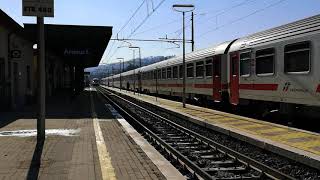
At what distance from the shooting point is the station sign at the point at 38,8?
12492 millimetres

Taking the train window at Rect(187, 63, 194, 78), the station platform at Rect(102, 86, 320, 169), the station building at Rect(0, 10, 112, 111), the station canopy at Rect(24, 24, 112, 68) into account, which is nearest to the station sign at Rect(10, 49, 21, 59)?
the station building at Rect(0, 10, 112, 111)

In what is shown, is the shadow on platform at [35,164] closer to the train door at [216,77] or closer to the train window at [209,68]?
the train door at [216,77]

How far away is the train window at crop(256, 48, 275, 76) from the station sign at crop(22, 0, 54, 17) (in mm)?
7580

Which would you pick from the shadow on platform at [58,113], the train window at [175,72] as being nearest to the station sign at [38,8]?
the shadow on platform at [58,113]

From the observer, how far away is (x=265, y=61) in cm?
1805

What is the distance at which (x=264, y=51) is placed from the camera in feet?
59.4

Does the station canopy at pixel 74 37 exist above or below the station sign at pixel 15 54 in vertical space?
above

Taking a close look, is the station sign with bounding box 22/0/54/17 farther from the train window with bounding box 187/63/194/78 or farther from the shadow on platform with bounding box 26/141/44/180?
the train window with bounding box 187/63/194/78

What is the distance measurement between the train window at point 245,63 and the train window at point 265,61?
955 mm

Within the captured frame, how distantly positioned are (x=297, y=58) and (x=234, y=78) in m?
6.26

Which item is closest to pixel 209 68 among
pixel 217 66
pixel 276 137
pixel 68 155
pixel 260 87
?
pixel 217 66

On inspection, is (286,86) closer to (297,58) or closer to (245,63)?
(297,58)

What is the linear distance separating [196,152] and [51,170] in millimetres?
4532

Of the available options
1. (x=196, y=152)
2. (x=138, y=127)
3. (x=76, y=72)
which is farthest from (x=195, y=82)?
(x=76, y=72)
